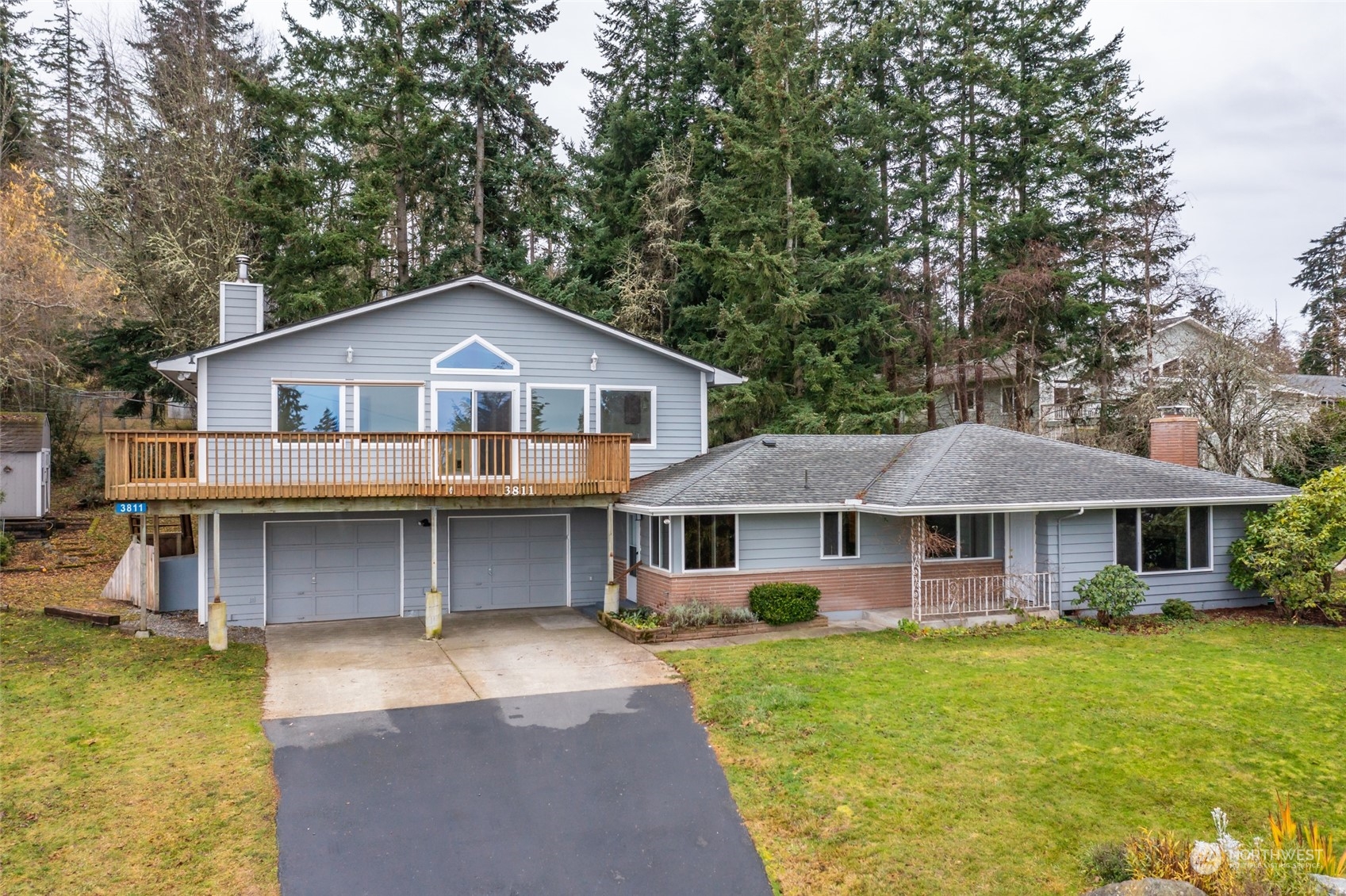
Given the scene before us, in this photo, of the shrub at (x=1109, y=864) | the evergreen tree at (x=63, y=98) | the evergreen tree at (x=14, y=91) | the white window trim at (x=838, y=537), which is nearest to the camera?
the shrub at (x=1109, y=864)

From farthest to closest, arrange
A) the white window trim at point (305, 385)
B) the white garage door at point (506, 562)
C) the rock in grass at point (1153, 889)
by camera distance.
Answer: the white garage door at point (506, 562)
the white window trim at point (305, 385)
the rock in grass at point (1153, 889)

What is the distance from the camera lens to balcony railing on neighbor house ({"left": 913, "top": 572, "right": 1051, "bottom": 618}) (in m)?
13.8

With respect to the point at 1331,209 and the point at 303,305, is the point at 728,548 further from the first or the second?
the point at 1331,209

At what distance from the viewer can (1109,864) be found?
18.3 feet

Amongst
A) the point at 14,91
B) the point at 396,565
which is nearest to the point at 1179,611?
the point at 396,565

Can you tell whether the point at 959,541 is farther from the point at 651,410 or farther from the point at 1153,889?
the point at 1153,889

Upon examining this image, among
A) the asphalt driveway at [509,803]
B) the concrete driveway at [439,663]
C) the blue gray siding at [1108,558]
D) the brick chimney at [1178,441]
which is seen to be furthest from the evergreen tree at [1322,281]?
the asphalt driveway at [509,803]

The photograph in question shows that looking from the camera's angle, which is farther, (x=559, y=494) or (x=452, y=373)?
(x=452, y=373)

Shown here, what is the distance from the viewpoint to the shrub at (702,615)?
1320 centimetres

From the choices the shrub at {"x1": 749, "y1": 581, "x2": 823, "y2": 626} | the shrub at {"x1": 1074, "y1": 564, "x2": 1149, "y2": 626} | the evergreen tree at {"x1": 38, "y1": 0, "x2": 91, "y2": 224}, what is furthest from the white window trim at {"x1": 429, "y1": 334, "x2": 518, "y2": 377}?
the evergreen tree at {"x1": 38, "y1": 0, "x2": 91, "y2": 224}

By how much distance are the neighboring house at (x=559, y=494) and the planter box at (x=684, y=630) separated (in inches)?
30.8

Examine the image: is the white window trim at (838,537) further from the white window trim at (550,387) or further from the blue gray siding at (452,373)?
the white window trim at (550,387)

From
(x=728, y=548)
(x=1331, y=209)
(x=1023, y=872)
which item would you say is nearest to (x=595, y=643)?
(x=728, y=548)

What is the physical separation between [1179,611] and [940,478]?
199 inches
